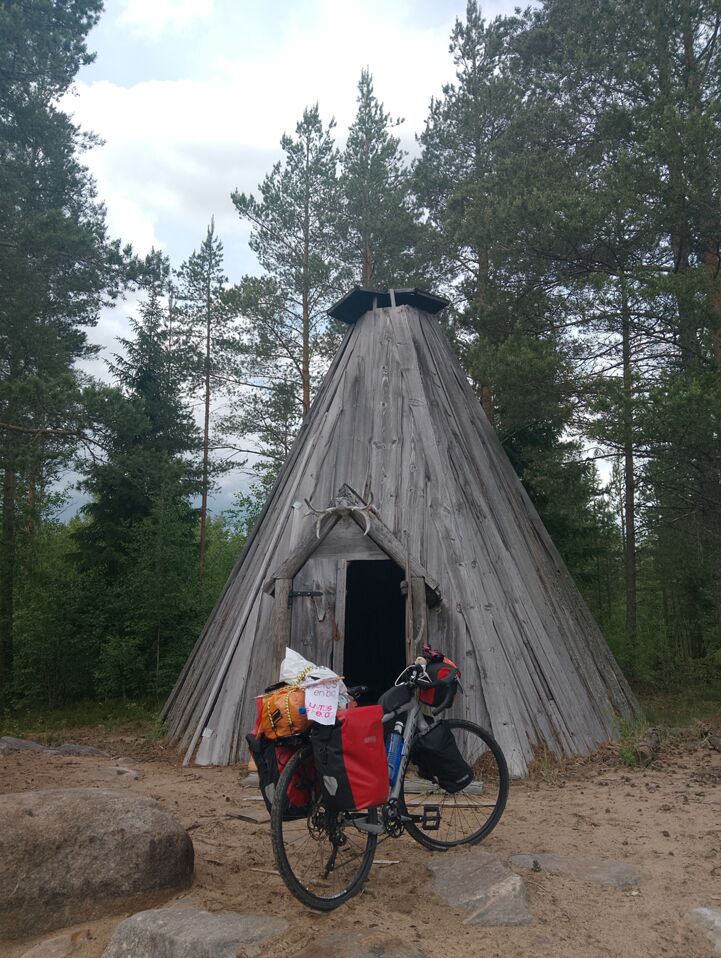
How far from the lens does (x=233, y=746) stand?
23.7 ft

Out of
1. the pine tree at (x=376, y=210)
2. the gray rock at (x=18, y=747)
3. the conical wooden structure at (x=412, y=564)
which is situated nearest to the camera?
the conical wooden structure at (x=412, y=564)

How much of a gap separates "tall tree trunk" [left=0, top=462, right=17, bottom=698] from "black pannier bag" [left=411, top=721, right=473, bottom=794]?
1171 centimetres

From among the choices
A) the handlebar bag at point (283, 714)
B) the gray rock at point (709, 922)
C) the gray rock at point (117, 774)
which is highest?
the handlebar bag at point (283, 714)

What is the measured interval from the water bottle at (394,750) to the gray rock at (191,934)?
3.34 ft

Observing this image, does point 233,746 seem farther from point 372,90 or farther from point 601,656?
point 372,90

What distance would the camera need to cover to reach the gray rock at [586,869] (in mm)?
3965

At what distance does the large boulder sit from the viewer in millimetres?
3639

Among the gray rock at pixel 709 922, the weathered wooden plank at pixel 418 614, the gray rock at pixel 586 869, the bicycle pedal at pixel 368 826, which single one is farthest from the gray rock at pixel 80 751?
the gray rock at pixel 709 922

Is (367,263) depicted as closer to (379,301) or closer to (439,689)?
(379,301)

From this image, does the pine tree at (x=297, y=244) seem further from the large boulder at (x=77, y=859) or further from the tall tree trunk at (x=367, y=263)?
the large boulder at (x=77, y=859)

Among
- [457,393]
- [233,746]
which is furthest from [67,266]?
[233,746]

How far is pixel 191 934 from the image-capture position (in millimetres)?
3260

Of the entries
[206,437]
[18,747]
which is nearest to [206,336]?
[206,437]

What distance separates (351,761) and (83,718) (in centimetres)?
1011
